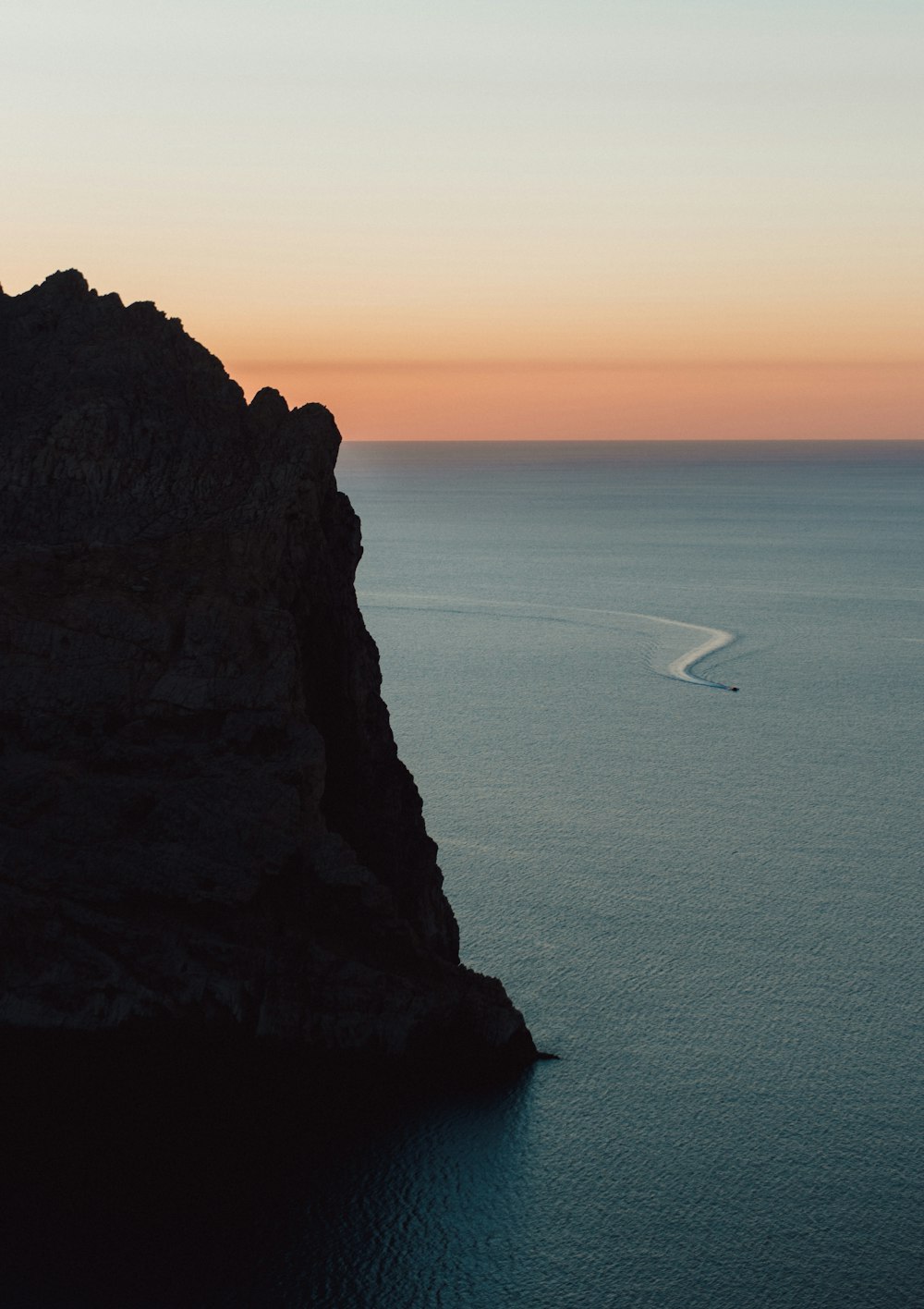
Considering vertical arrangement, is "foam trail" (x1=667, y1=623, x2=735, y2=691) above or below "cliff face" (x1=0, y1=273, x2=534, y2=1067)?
above

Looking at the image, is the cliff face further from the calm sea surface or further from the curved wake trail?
the curved wake trail

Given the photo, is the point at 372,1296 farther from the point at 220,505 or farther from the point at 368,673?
the point at 220,505

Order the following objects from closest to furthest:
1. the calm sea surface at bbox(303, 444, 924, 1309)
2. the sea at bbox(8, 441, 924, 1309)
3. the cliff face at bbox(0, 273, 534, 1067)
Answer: the sea at bbox(8, 441, 924, 1309) → the calm sea surface at bbox(303, 444, 924, 1309) → the cliff face at bbox(0, 273, 534, 1067)

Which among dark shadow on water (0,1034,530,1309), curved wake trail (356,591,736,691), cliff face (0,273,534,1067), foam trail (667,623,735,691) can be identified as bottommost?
dark shadow on water (0,1034,530,1309)

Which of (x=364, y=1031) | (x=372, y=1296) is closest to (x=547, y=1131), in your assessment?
(x=364, y=1031)

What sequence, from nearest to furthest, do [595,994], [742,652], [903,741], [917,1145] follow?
1. [917,1145]
2. [595,994]
3. [903,741]
4. [742,652]

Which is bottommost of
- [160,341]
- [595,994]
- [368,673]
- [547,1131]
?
[547,1131]

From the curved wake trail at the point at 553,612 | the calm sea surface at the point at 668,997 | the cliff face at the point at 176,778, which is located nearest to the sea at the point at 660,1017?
the calm sea surface at the point at 668,997

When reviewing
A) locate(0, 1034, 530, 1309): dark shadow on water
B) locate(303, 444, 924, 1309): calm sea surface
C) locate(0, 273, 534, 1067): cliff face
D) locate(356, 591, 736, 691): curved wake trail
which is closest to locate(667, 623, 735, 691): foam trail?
locate(356, 591, 736, 691): curved wake trail
